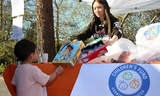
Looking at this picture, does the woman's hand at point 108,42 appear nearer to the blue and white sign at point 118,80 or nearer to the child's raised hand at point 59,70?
the blue and white sign at point 118,80

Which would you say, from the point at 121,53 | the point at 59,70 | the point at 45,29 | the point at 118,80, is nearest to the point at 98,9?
the point at 121,53

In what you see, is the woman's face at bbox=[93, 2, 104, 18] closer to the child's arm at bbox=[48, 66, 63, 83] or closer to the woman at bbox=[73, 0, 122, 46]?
the woman at bbox=[73, 0, 122, 46]

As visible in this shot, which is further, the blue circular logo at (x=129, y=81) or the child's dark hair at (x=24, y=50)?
the child's dark hair at (x=24, y=50)

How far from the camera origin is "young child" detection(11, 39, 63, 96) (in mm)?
2113

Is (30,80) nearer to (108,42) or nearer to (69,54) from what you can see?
(69,54)

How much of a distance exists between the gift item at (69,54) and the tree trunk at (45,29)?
97.1 inches

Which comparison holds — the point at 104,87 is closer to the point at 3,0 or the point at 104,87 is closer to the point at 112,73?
the point at 112,73

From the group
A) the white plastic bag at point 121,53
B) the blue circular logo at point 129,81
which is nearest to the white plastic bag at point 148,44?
the white plastic bag at point 121,53

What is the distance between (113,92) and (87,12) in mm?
16328

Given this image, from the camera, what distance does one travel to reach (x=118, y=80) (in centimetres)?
188

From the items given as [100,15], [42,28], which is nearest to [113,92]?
[100,15]

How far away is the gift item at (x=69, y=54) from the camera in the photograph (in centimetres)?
205

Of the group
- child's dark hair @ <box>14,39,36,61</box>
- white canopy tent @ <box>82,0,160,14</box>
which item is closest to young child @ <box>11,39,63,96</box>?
child's dark hair @ <box>14,39,36,61</box>

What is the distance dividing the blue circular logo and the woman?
573 millimetres
